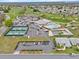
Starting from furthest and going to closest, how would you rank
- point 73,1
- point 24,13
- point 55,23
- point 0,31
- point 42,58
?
1. point 73,1
2. point 24,13
3. point 55,23
4. point 0,31
5. point 42,58

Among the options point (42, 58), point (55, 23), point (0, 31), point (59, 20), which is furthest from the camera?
point (59, 20)

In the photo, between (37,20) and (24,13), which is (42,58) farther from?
(24,13)

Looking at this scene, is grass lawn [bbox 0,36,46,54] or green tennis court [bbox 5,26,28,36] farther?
green tennis court [bbox 5,26,28,36]

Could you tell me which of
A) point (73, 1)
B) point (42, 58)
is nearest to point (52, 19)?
point (42, 58)

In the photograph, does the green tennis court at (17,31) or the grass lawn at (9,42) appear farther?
the green tennis court at (17,31)

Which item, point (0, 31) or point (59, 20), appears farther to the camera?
point (59, 20)

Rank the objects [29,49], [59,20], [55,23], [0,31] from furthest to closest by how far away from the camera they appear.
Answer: [59,20] < [55,23] < [0,31] < [29,49]

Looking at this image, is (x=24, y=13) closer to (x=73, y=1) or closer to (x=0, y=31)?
(x=0, y=31)

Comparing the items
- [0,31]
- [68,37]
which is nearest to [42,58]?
[68,37]

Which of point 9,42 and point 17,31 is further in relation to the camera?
point 17,31
